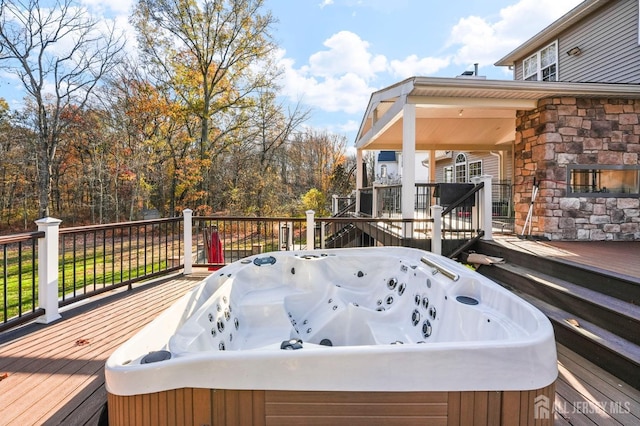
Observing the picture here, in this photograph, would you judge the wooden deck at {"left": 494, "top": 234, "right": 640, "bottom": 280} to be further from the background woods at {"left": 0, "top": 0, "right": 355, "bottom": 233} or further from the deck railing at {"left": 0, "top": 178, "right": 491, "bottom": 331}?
the background woods at {"left": 0, "top": 0, "right": 355, "bottom": 233}

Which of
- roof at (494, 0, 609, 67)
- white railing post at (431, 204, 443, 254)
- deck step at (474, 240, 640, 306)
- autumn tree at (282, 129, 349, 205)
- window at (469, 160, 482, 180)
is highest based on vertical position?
roof at (494, 0, 609, 67)

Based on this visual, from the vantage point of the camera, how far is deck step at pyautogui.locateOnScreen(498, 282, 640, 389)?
6.57 ft

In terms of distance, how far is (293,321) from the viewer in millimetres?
3146

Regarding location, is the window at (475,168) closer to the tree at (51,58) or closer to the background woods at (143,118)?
the background woods at (143,118)

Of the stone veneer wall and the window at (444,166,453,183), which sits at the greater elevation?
the window at (444,166,453,183)

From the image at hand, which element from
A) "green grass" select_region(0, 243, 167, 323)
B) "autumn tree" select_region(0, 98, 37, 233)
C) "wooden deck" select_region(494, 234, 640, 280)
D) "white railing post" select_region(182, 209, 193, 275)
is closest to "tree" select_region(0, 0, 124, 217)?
"autumn tree" select_region(0, 98, 37, 233)

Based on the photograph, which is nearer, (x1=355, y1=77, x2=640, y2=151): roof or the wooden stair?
the wooden stair

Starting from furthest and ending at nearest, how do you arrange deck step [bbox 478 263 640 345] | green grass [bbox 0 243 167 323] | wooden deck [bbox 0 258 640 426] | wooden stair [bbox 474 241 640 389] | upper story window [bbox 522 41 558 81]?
upper story window [bbox 522 41 558 81] < green grass [bbox 0 243 167 323] < deck step [bbox 478 263 640 345] < wooden stair [bbox 474 241 640 389] < wooden deck [bbox 0 258 640 426]

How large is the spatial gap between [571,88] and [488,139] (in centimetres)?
380

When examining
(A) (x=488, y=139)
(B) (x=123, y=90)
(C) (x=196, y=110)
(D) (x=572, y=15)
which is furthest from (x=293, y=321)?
(B) (x=123, y=90)

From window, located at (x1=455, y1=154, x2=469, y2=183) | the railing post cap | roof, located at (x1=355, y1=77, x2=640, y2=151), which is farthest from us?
window, located at (x1=455, y1=154, x2=469, y2=183)

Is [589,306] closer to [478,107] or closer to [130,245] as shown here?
[478,107]

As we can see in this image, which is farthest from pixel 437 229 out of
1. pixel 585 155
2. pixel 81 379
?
pixel 81 379

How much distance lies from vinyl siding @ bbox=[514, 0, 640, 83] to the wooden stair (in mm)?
5370
